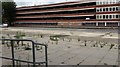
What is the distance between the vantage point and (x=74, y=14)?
74.9 m

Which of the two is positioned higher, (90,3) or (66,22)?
(90,3)

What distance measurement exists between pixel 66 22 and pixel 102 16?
13932 millimetres

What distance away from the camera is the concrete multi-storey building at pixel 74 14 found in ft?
210

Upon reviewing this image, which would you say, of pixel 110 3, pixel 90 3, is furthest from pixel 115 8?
pixel 90 3

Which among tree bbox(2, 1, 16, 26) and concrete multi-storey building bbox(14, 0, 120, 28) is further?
tree bbox(2, 1, 16, 26)

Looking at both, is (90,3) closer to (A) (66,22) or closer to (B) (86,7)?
(B) (86,7)

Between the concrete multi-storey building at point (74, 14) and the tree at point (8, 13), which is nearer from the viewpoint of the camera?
the concrete multi-storey building at point (74, 14)

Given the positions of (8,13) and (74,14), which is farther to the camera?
(8,13)

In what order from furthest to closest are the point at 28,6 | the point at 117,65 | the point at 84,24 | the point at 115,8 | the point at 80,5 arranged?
the point at 28,6 < the point at 80,5 < the point at 84,24 < the point at 115,8 < the point at 117,65

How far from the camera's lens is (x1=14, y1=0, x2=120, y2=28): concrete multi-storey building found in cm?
6412

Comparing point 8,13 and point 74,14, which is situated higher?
point 8,13

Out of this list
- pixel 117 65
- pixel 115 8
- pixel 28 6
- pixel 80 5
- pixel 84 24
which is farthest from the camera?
pixel 28 6

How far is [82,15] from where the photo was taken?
7244cm

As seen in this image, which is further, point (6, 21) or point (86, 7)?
point (6, 21)
